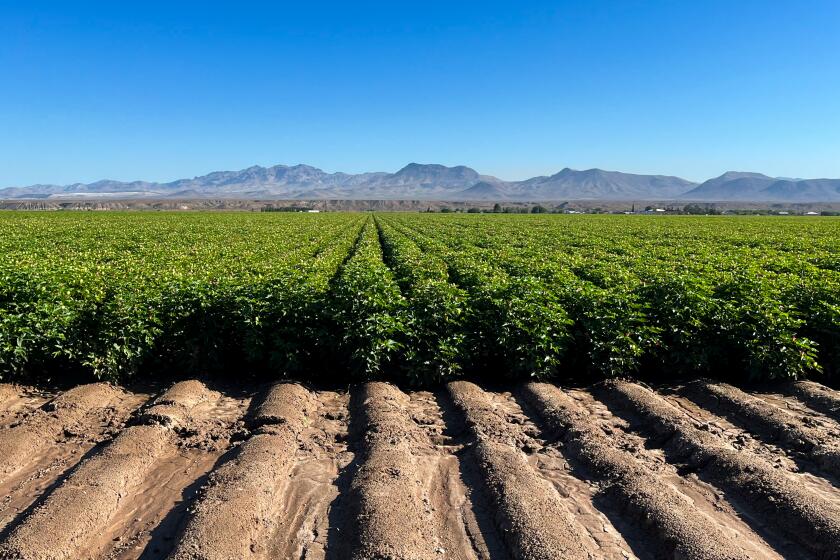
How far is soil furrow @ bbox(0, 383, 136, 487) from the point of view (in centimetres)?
613

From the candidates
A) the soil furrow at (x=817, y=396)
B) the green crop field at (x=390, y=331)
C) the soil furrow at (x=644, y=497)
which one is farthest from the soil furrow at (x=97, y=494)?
the soil furrow at (x=817, y=396)

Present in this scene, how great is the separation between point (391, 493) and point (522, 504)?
48.7 inches

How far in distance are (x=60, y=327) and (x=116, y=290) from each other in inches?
39.7

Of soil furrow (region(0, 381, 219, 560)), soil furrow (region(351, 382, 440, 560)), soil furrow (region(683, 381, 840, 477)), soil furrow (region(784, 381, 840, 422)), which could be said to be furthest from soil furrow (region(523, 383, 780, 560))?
soil furrow (region(0, 381, 219, 560))

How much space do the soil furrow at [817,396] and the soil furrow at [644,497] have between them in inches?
134

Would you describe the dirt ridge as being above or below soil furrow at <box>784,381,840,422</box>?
above

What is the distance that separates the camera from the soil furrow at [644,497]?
4430mm

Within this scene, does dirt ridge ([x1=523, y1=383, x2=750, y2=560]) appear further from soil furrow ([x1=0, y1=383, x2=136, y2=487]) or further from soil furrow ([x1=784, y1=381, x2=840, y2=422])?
soil furrow ([x1=0, y1=383, x2=136, y2=487])

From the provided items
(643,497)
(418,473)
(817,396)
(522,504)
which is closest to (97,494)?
(418,473)

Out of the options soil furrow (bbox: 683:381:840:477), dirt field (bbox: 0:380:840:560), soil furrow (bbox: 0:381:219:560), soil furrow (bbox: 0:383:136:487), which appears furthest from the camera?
soil furrow (bbox: 683:381:840:477)

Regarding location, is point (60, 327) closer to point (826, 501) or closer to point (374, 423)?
point (374, 423)

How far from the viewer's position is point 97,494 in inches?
203

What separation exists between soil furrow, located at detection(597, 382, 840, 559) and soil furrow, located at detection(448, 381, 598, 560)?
70.2 inches

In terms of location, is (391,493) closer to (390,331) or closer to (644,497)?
(644,497)
